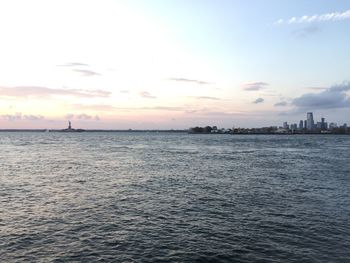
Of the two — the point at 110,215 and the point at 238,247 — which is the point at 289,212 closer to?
the point at 238,247

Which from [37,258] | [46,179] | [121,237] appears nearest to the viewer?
[37,258]

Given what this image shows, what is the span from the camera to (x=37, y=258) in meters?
17.6

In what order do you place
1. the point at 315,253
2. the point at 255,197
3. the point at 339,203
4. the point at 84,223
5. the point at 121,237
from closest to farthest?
1. the point at 315,253
2. the point at 121,237
3. the point at 84,223
4. the point at 339,203
5. the point at 255,197

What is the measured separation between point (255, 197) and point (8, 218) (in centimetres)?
1871

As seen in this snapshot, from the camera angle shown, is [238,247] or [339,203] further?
[339,203]

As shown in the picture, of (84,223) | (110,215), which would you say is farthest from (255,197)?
(84,223)

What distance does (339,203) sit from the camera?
30.8 m

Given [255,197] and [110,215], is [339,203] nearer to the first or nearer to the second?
[255,197]

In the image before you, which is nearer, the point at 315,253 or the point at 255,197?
the point at 315,253

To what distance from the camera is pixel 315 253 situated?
18.9 meters

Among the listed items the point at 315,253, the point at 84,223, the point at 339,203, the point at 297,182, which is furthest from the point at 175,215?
the point at 297,182

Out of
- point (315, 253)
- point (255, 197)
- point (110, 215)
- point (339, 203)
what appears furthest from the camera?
point (255, 197)

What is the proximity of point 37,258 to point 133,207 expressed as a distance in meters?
11.6

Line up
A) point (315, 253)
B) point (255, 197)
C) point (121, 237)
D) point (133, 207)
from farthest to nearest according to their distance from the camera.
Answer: point (255, 197) → point (133, 207) → point (121, 237) → point (315, 253)
